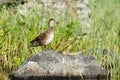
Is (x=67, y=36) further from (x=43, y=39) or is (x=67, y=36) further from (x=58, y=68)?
(x=58, y=68)

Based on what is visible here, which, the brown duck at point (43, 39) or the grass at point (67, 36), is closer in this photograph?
the grass at point (67, 36)

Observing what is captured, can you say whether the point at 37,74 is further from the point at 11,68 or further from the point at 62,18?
the point at 62,18

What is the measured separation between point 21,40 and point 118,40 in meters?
1.81

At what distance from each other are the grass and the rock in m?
0.24

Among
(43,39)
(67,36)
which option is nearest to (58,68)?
(43,39)

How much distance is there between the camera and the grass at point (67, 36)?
1054 centimetres

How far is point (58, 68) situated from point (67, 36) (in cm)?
103

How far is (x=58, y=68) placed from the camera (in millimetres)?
10656

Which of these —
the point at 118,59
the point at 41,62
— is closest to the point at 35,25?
the point at 41,62

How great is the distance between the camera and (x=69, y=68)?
34.9ft

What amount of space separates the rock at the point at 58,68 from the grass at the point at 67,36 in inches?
9.4

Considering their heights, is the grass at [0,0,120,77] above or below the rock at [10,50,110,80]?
above

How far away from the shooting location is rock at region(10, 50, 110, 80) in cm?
1048

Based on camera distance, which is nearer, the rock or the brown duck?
the rock
